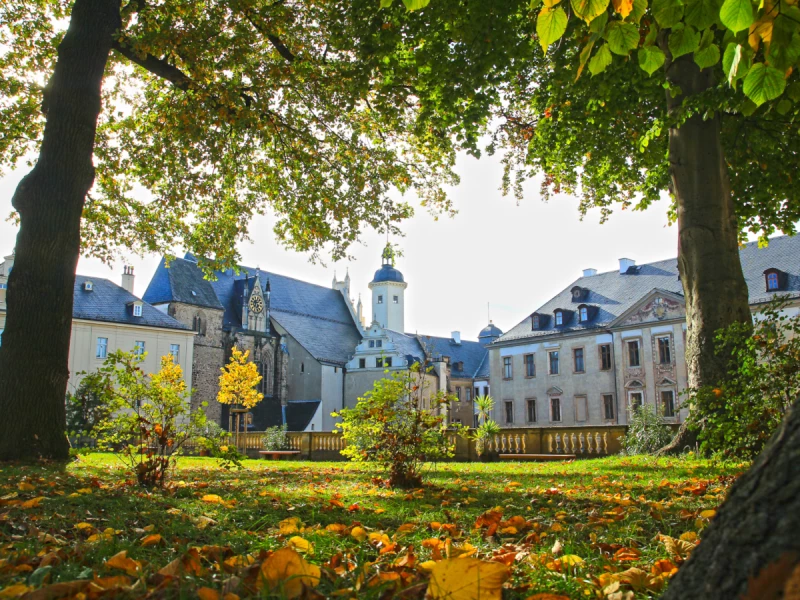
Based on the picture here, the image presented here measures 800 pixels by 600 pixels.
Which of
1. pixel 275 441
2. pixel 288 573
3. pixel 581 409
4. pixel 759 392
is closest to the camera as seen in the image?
pixel 288 573

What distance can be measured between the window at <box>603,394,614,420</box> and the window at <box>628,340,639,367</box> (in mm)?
2530

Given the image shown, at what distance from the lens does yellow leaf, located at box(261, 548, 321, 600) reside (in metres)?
2.12

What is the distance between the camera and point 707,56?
3695 millimetres

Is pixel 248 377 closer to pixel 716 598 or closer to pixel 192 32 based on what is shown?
pixel 192 32

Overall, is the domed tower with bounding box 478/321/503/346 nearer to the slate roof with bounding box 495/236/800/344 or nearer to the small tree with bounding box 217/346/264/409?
the slate roof with bounding box 495/236/800/344

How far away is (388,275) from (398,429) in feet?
235

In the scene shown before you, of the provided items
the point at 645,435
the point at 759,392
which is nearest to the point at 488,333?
the point at 645,435

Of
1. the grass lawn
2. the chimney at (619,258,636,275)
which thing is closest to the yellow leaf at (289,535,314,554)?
the grass lawn

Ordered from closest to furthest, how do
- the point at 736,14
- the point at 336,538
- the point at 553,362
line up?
the point at 736,14 < the point at 336,538 < the point at 553,362

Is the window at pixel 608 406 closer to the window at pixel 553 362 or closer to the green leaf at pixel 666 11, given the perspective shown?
the window at pixel 553 362

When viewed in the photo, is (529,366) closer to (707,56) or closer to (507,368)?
(507,368)

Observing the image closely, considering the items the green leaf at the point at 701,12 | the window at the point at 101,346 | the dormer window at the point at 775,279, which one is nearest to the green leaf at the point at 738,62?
the green leaf at the point at 701,12

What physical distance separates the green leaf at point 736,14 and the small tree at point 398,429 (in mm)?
5409

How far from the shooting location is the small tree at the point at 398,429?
755 cm
